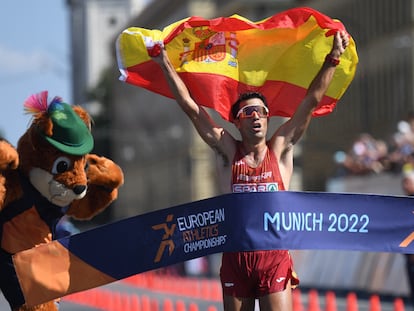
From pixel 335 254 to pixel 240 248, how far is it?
14.0m

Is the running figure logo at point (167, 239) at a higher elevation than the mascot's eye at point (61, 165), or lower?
lower

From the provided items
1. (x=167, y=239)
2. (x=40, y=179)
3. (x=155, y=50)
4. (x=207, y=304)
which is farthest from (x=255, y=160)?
(x=207, y=304)

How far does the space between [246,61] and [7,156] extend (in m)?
1.85

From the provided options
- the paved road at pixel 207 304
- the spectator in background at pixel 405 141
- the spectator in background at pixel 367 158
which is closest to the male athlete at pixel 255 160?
the paved road at pixel 207 304

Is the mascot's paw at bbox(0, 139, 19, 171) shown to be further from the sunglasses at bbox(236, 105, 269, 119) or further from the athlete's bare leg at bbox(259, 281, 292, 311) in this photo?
the athlete's bare leg at bbox(259, 281, 292, 311)

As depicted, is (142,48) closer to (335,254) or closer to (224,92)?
(224,92)

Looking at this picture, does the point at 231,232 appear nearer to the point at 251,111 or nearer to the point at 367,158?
the point at 251,111

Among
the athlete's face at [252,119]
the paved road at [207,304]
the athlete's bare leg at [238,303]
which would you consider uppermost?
the athlete's face at [252,119]

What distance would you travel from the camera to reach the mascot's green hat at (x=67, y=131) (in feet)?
29.0

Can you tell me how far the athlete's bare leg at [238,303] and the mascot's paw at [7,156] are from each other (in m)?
2.01

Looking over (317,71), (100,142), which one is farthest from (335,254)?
(100,142)

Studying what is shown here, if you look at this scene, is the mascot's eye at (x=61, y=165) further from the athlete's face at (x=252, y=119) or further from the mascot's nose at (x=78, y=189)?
the athlete's face at (x=252, y=119)

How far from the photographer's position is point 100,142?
112625 mm

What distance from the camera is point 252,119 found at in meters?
7.90
